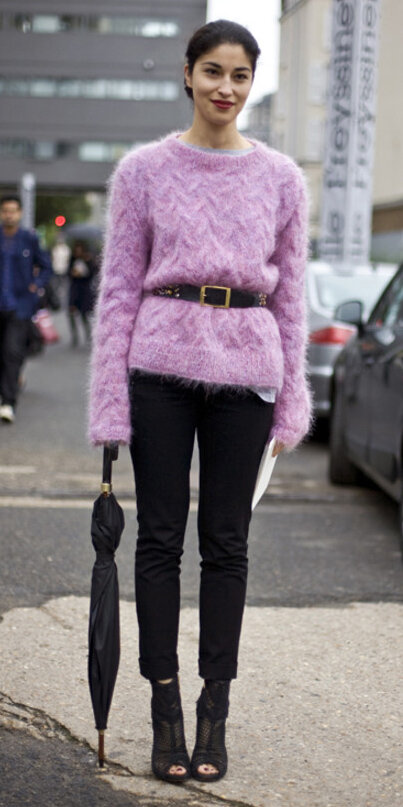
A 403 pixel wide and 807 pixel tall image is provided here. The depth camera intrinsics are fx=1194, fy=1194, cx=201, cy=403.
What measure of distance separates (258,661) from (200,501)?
3.71 feet

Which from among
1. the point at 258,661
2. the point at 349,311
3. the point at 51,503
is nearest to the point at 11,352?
the point at 51,503

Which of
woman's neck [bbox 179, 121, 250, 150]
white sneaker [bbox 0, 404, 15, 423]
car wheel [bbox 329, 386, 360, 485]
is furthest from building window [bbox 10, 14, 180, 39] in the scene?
woman's neck [bbox 179, 121, 250, 150]

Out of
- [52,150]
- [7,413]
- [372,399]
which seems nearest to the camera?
[372,399]

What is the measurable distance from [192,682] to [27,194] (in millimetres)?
41695

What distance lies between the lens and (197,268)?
291 centimetres

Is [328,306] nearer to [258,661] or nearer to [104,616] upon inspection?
[258,661]

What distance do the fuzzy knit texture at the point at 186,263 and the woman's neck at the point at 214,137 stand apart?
0.03 meters

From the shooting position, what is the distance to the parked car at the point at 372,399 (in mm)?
5894

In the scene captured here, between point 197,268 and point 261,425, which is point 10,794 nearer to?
point 261,425

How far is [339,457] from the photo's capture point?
760 cm

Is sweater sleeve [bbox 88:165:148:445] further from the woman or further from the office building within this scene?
the office building

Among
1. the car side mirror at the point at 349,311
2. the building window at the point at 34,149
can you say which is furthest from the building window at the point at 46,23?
the car side mirror at the point at 349,311

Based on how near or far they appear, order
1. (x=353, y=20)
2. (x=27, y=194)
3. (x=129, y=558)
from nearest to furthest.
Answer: (x=129, y=558)
(x=353, y=20)
(x=27, y=194)

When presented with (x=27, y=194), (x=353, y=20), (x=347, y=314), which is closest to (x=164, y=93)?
(x=27, y=194)
